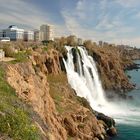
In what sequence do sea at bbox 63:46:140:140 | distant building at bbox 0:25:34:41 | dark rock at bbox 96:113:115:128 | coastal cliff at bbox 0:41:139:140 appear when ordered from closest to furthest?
coastal cliff at bbox 0:41:139:140
dark rock at bbox 96:113:115:128
sea at bbox 63:46:140:140
distant building at bbox 0:25:34:41

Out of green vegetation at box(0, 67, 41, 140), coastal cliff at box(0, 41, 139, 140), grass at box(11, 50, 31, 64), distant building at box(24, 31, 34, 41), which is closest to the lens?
green vegetation at box(0, 67, 41, 140)

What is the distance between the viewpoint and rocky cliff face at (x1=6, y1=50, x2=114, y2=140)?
24.6 meters

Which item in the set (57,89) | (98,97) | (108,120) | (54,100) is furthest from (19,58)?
(98,97)

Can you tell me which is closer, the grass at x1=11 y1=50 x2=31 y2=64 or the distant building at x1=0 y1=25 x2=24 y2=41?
the grass at x1=11 y1=50 x2=31 y2=64

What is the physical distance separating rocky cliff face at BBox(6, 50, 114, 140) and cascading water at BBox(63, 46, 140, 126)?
4521mm

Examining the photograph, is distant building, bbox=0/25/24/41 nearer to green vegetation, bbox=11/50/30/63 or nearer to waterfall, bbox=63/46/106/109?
waterfall, bbox=63/46/106/109

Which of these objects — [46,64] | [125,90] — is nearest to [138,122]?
[46,64]

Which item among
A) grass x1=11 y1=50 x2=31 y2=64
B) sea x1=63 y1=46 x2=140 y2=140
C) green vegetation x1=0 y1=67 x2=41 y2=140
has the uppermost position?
grass x1=11 y1=50 x2=31 y2=64

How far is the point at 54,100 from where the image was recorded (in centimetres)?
3922

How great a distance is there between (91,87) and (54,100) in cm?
2478

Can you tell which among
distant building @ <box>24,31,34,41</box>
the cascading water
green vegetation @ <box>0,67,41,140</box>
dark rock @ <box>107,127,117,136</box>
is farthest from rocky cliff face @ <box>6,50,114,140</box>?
distant building @ <box>24,31,34,41</box>

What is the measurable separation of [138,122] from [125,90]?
37.7m

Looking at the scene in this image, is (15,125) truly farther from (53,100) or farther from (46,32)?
(46,32)

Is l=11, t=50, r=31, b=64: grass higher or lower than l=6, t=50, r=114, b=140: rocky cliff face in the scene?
higher
